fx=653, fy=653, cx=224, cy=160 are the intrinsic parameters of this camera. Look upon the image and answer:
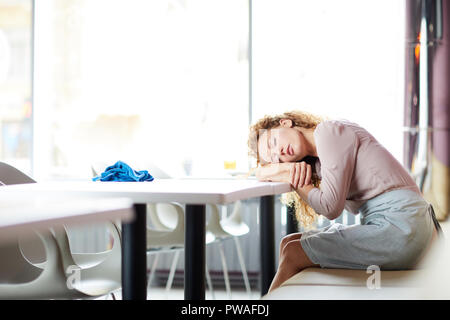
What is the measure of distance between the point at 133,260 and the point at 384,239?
78 cm

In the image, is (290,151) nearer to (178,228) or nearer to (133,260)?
(133,260)

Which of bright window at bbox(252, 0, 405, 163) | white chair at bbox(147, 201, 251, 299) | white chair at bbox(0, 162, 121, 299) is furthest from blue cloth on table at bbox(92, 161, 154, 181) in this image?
bright window at bbox(252, 0, 405, 163)

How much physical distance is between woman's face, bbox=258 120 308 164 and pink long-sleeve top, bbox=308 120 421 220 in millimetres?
202

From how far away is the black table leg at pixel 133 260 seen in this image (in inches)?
56.2

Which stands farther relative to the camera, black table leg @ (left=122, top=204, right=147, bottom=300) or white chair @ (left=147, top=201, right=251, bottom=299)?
white chair @ (left=147, top=201, right=251, bottom=299)

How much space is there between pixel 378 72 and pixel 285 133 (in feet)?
8.36

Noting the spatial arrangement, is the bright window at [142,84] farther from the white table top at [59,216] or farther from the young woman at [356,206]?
the white table top at [59,216]

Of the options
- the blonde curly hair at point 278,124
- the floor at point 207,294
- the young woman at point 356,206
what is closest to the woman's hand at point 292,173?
the young woman at point 356,206

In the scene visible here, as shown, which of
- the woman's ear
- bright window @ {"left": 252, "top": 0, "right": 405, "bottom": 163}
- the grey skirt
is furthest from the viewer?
bright window @ {"left": 252, "top": 0, "right": 405, "bottom": 163}

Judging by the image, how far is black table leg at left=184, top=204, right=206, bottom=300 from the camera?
1.68 m

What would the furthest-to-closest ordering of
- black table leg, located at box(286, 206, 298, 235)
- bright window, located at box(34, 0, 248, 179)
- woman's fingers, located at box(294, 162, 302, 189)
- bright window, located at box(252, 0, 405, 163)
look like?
bright window, located at box(34, 0, 248, 179)
bright window, located at box(252, 0, 405, 163)
black table leg, located at box(286, 206, 298, 235)
woman's fingers, located at box(294, 162, 302, 189)

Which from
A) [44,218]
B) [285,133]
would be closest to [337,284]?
[285,133]

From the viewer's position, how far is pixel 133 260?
4.68ft

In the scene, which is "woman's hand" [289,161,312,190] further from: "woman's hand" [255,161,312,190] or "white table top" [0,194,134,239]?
"white table top" [0,194,134,239]
